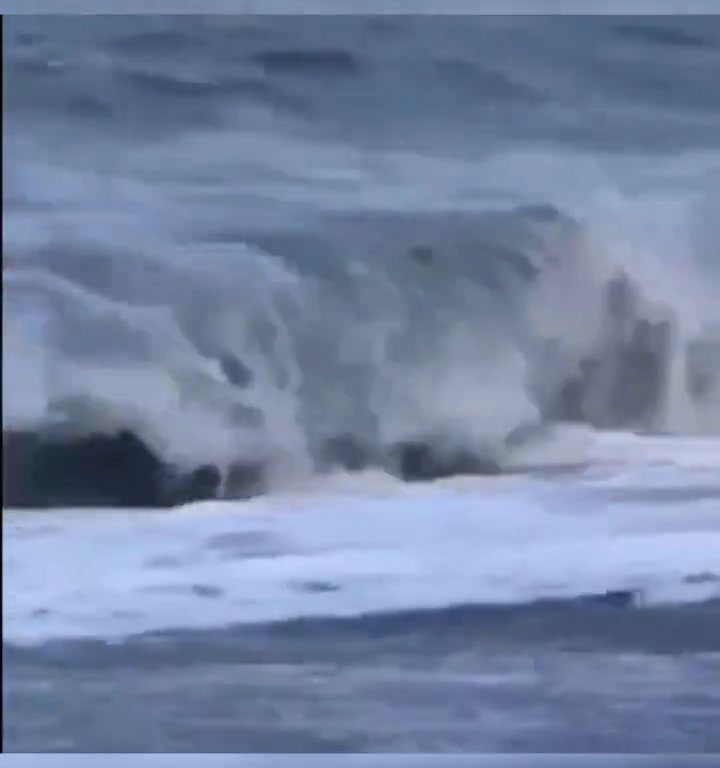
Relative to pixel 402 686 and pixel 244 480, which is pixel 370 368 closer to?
pixel 244 480

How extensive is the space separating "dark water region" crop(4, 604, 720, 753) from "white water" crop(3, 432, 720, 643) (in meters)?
0.03

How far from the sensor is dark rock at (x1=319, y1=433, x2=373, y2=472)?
1.46 m

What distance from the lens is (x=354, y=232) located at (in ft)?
4.86

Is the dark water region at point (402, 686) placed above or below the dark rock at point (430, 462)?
below

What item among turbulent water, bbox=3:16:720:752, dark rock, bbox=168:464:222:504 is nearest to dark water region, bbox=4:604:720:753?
turbulent water, bbox=3:16:720:752

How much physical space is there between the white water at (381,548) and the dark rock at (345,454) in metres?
0.02

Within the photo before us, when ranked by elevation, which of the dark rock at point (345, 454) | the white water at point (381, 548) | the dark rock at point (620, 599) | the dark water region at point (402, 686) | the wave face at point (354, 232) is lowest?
the dark water region at point (402, 686)

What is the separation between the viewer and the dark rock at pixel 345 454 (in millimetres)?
1460

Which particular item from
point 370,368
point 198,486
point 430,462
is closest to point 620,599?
point 430,462

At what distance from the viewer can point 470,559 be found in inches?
56.6

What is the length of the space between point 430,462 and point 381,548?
12 centimetres

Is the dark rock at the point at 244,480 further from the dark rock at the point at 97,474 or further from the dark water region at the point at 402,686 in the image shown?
the dark water region at the point at 402,686

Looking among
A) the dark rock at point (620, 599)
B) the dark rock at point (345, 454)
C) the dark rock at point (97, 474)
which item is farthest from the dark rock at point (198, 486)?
the dark rock at point (620, 599)

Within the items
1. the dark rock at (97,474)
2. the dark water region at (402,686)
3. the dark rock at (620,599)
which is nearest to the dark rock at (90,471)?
the dark rock at (97,474)
